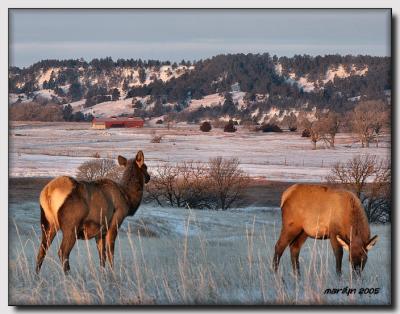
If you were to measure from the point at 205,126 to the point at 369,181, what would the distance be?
229cm

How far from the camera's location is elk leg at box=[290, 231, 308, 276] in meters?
12.5

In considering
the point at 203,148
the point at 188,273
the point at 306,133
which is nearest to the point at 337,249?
the point at 188,273

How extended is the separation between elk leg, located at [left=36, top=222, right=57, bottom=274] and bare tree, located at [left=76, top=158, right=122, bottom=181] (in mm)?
1483

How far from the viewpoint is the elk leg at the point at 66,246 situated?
11.7 m

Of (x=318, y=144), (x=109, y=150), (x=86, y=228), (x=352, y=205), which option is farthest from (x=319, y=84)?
(x=86, y=228)

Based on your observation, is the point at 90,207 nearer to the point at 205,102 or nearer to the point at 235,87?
the point at 205,102

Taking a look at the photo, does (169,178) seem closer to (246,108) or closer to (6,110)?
(246,108)

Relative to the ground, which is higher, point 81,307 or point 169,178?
point 169,178

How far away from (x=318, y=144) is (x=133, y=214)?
2.73 m

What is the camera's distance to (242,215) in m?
13.5

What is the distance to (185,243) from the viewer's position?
42.0 ft

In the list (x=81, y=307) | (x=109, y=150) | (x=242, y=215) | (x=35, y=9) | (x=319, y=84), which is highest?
(x=35, y=9)

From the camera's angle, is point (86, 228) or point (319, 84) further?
point (319, 84)

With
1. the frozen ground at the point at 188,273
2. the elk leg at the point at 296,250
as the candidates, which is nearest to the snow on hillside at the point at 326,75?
the frozen ground at the point at 188,273
